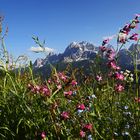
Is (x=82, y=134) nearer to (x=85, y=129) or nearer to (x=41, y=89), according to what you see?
(x=85, y=129)

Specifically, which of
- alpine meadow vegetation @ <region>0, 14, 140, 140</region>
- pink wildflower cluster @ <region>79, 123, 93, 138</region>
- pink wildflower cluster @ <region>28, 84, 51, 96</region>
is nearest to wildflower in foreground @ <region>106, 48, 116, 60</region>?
alpine meadow vegetation @ <region>0, 14, 140, 140</region>

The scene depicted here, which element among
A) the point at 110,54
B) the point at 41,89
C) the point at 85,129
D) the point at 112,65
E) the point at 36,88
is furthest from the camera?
the point at 110,54

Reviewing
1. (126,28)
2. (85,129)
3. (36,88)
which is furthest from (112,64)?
(85,129)

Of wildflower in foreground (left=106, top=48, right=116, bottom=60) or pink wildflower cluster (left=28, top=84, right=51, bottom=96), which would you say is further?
wildflower in foreground (left=106, top=48, right=116, bottom=60)

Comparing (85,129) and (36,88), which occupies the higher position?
(36,88)

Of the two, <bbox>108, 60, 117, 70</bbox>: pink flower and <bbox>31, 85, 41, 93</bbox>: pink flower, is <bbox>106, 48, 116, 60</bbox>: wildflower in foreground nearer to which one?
<bbox>108, 60, 117, 70</bbox>: pink flower

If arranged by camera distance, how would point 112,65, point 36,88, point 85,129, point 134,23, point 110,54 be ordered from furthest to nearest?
point 134,23 < point 110,54 < point 112,65 < point 36,88 < point 85,129

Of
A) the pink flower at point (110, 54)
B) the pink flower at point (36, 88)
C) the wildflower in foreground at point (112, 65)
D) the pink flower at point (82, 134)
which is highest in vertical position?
the pink flower at point (110, 54)

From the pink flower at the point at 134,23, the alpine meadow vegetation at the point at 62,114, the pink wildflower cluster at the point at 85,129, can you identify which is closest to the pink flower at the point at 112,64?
the alpine meadow vegetation at the point at 62,114

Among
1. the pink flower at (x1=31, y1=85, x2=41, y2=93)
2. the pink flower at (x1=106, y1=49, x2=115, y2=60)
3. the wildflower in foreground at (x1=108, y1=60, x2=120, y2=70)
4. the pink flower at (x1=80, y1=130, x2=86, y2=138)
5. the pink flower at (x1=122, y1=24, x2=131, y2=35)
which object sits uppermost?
the pink flower at (x1=122, y1=24, x2=131, y2=35)

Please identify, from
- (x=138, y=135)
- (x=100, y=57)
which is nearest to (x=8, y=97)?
(x=100, y=57)

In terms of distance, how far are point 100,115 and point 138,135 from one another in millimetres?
754

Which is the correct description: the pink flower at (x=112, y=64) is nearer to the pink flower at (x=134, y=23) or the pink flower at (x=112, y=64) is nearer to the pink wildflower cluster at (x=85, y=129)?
the pink flower at (x=134, y=23)

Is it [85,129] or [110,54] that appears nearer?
[85,129]
